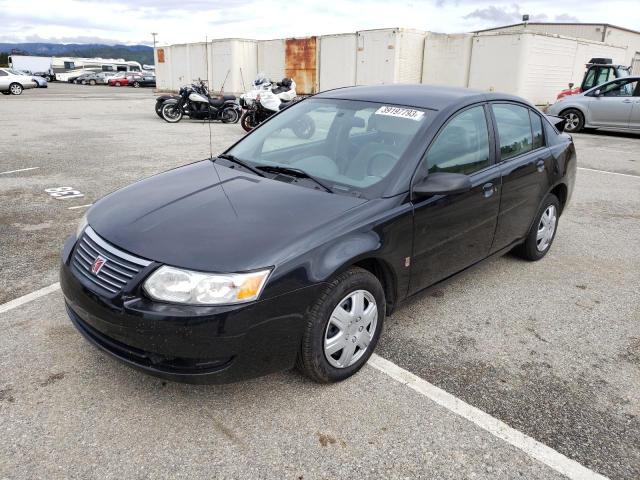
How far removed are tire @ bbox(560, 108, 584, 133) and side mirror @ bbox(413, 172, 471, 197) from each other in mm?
13483

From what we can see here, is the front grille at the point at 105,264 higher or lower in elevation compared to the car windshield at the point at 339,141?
lower

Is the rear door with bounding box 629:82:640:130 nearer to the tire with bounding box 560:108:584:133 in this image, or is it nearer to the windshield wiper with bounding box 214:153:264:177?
the tire with bounding box 560:108:584:133

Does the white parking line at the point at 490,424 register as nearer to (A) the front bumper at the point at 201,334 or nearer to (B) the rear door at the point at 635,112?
(A) the front bumper at the point at 201,334

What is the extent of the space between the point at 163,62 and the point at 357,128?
119ft

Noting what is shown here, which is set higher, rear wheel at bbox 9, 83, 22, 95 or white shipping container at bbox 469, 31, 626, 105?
white shipping container at bbox 469, 31, 626, 105

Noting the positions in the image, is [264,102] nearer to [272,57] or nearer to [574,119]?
[574,119]

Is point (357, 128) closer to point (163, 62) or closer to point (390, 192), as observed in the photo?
point (390, 192)

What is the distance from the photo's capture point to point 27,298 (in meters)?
3.83

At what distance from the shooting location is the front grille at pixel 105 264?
2.48 m

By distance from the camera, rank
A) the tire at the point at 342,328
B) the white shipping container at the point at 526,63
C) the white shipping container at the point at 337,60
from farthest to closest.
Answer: the white shipping container at the point at 337,60
the white shipping container at the point at 526,63
the tire at the point at 342,328

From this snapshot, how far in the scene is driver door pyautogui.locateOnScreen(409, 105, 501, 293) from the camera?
3.22m

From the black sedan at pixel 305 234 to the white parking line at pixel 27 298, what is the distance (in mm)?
1083

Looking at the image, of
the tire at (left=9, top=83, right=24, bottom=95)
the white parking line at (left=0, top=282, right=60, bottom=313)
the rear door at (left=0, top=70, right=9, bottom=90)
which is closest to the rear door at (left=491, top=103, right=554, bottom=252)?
the white parking line at (left=0, top=282, right=60, bottom=313)

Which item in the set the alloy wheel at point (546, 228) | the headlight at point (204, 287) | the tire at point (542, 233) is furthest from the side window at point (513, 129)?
the headlight at point (204, 287)
